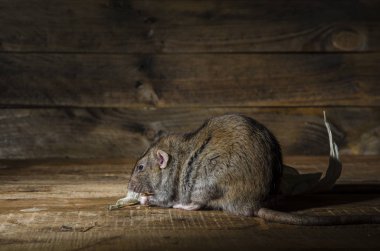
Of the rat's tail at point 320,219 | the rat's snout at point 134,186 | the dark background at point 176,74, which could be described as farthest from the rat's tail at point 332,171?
the dark background at point 176,74

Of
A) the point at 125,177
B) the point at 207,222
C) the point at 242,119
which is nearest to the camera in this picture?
the point at 207,222

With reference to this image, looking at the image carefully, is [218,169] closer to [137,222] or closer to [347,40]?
[137,222]

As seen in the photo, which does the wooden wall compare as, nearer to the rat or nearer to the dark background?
the dark background

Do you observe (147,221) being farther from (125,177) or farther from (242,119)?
(125,177)

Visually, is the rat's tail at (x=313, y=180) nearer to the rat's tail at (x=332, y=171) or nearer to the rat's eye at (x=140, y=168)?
the rat's tail at (x=332, y=171)

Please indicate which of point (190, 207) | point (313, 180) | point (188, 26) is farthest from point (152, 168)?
point (188, 26)

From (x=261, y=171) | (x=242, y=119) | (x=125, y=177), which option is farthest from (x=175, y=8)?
(x=261, y=171)
